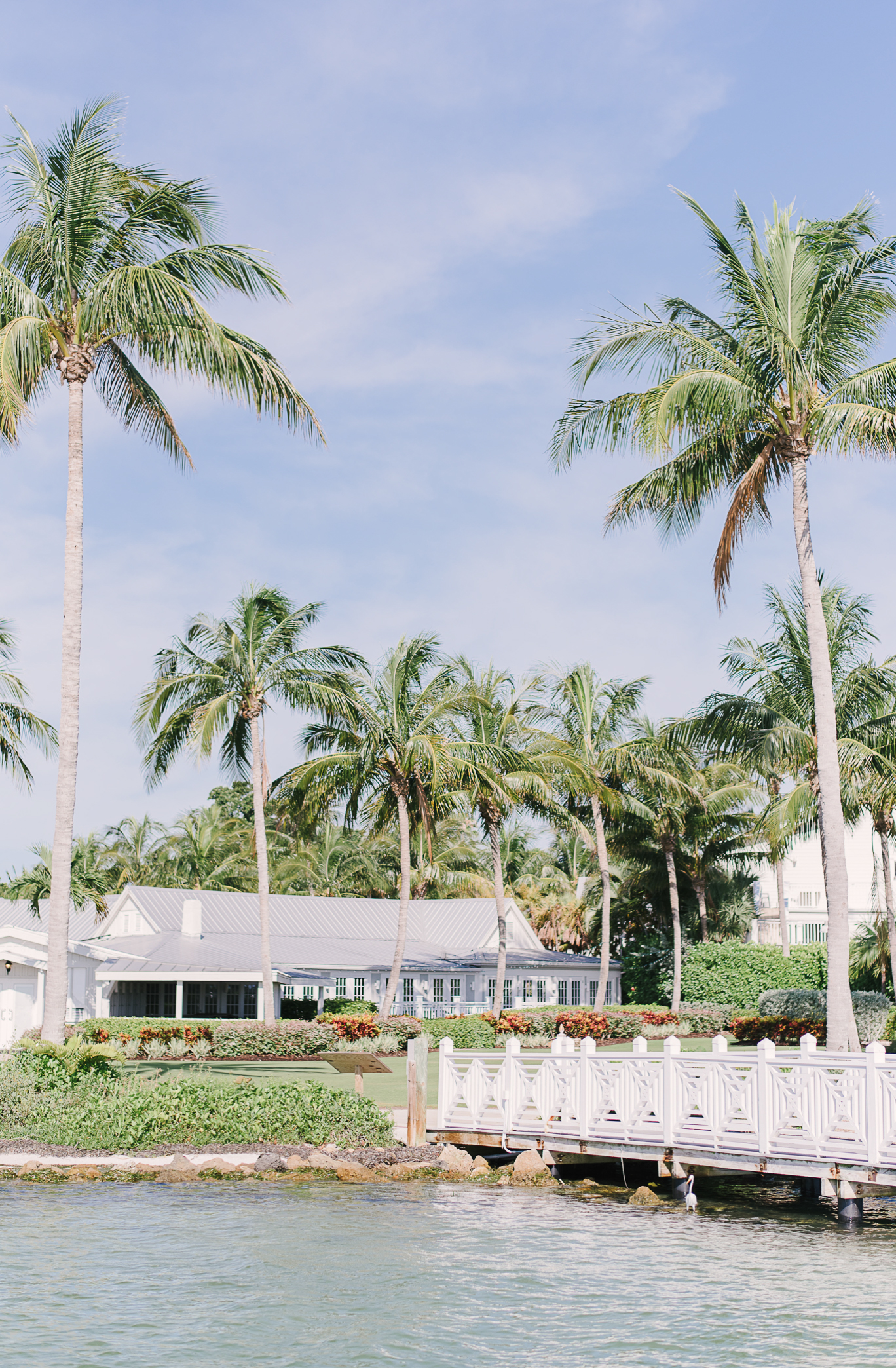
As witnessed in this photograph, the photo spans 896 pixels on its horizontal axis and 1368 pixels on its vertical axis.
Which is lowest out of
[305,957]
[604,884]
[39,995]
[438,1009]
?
[438,1009]

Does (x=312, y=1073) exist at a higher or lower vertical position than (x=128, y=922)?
lower

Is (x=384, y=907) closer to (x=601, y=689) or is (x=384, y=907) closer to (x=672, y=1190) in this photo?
(x=601, y=689)

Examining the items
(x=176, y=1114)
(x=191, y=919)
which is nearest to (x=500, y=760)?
(x=191, y=919)

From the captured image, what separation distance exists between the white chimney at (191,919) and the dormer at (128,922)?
1.36 m

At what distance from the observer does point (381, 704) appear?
1495 inches

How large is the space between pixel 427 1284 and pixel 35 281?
608 inches

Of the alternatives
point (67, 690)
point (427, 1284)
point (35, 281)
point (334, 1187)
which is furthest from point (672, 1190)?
point (35, 281)

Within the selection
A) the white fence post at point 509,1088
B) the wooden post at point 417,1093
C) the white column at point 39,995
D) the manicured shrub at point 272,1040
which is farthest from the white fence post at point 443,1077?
the white column at point 39,995

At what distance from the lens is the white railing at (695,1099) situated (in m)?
14.0

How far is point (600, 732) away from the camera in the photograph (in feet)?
152

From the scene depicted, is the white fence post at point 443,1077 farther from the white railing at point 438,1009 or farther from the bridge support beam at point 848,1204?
the white railing at point 438,1009

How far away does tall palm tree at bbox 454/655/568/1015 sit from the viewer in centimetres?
4047

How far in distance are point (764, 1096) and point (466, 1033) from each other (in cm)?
2174

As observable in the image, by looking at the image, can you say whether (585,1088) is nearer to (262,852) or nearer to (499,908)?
(262,852)
